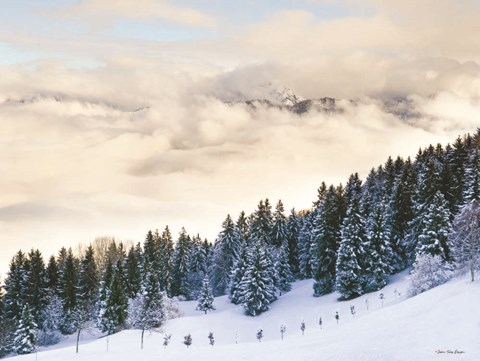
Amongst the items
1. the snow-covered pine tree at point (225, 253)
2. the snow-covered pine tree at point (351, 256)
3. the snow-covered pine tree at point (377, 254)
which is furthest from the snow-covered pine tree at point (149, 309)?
the snow-covered pine tree at point (377, 254)

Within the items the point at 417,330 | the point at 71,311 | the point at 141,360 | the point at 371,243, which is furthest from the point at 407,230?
the point at 71,311

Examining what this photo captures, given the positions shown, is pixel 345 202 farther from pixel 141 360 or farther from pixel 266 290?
pixel 141 360

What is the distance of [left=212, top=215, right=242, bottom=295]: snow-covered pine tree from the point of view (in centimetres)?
11288

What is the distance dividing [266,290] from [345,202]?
2193cm

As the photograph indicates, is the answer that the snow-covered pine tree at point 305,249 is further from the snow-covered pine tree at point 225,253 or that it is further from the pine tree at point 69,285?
the pine tree at point 69,285

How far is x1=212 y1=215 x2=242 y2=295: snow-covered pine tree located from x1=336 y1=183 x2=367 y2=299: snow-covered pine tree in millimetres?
34555

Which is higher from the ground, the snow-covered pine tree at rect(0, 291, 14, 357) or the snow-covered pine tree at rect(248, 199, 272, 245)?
the snow-covered pine tree at rect(248, 199, 272, 245)

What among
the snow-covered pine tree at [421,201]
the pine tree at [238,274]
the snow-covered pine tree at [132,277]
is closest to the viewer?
the snow-covered pine tree at [421,201]

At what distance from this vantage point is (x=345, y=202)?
9562 cm

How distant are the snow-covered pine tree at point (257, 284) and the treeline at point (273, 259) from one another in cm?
18

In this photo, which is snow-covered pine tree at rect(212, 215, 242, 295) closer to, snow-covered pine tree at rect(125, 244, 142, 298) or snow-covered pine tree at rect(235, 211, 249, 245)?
snow-covered pine tree at rect(235, 211, 249, 245)

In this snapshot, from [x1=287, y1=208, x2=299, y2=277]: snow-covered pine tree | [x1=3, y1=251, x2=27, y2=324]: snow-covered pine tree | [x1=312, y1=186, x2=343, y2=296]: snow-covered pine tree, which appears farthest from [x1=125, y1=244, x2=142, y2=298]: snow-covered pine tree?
[x1=312, y1=186, x2=343, y2=296]: snow-covered pine tree

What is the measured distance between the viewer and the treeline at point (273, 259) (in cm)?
8000
